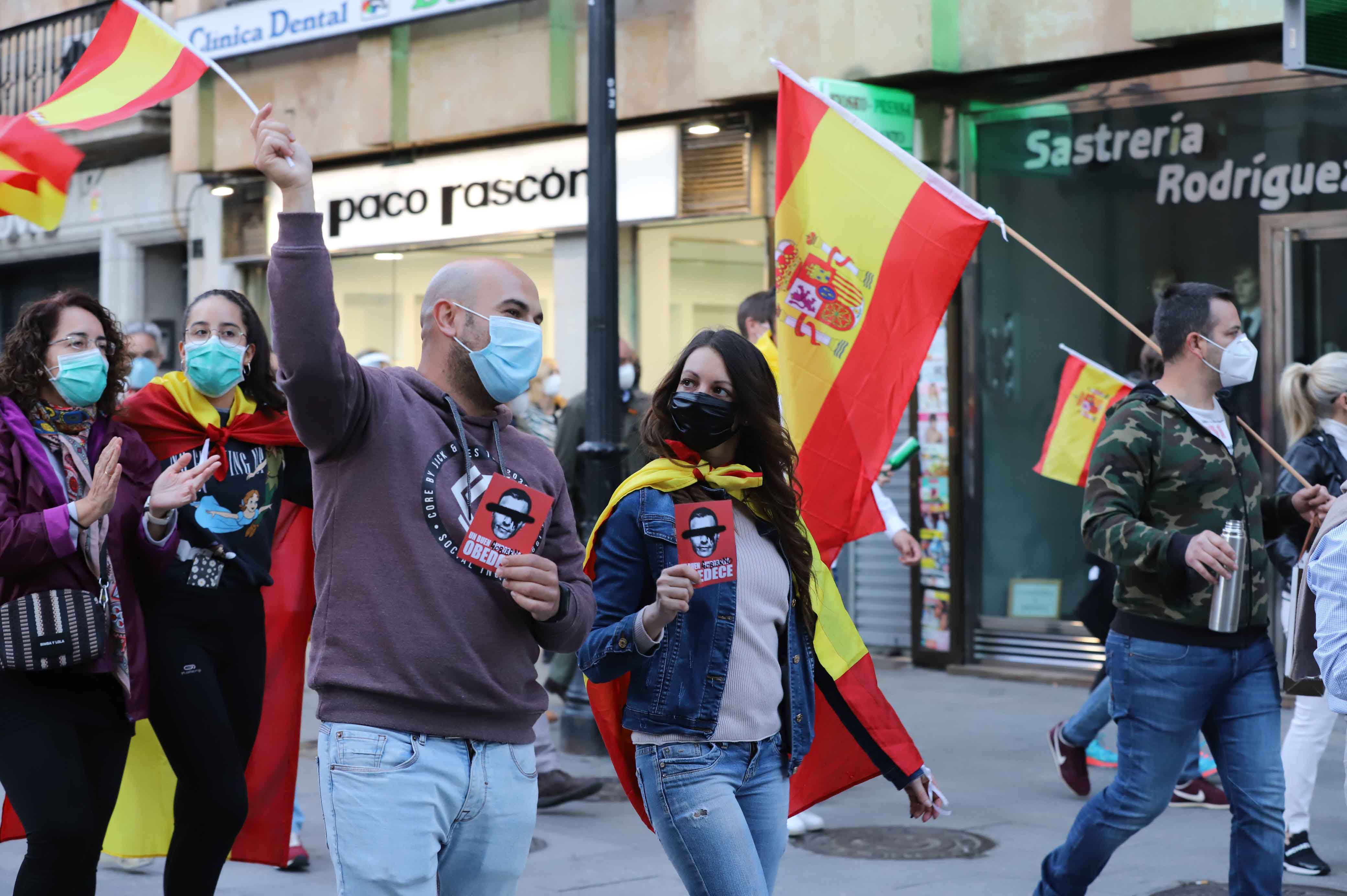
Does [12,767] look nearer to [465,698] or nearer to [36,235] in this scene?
[465,698]

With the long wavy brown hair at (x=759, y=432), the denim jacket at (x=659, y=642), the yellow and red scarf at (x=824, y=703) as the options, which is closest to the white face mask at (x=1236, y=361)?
the yellow and red scarf at (x=824, y=703)

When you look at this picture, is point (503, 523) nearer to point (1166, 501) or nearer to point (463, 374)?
point (463, 374)

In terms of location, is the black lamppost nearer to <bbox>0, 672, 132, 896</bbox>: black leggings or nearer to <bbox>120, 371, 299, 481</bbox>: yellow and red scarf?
<bbox>120, 371, 299, 481</bbox>: yellow and red scarf

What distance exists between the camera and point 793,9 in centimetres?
1140

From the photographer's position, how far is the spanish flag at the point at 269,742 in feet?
17.6

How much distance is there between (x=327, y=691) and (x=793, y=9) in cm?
909

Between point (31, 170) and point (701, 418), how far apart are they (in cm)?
265

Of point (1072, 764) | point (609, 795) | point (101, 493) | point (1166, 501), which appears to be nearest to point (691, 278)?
point (609, 795)

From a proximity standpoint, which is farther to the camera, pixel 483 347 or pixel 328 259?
pixel 483 347

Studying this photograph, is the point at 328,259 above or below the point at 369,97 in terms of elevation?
below

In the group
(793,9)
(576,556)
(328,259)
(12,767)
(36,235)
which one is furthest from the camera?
(36,235)

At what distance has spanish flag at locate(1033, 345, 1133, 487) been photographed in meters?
8.22

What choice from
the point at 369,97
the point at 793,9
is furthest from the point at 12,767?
the point at 369,97

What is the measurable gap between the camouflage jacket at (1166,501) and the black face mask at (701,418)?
1.35 m
